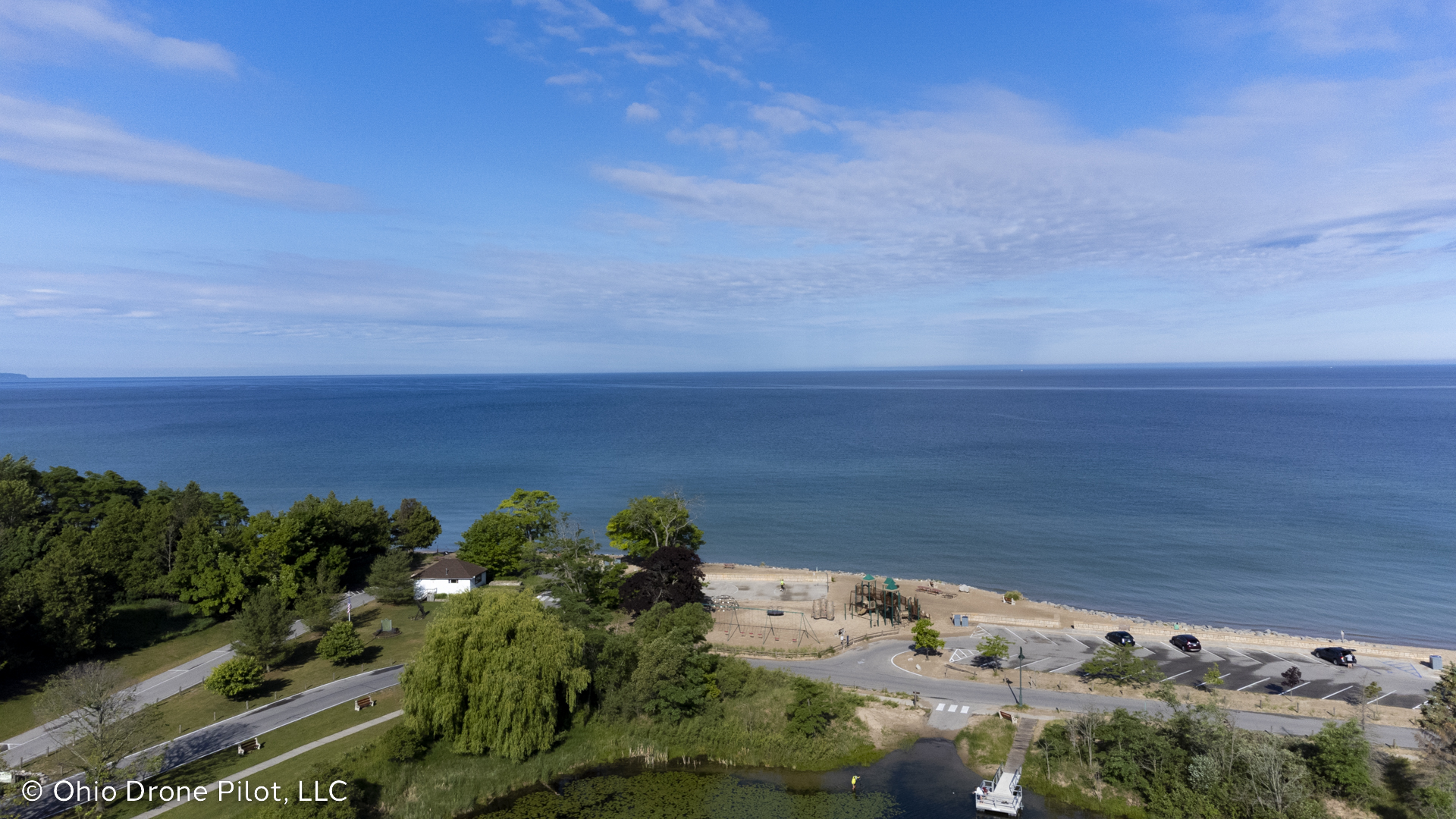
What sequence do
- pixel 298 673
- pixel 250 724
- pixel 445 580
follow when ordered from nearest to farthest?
pixel 250 724, pixel 298 673, pixel 445 580

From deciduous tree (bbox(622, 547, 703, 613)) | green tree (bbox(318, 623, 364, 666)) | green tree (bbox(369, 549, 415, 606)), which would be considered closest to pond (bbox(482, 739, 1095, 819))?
deciduous tree (bbox(622, 547, 703, 613))

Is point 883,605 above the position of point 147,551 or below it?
below

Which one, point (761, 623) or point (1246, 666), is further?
point (761, 623)

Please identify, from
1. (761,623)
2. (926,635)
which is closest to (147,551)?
(761,623)

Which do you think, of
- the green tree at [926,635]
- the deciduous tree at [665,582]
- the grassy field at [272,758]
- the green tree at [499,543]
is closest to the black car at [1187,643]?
the green tree at [926,635]

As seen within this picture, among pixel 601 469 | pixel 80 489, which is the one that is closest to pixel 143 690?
pixel 80 489

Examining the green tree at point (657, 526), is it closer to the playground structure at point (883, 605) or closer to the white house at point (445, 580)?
the white house at point (445, 580)

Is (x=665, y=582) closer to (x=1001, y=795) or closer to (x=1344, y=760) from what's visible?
(x=1001, y=795)
